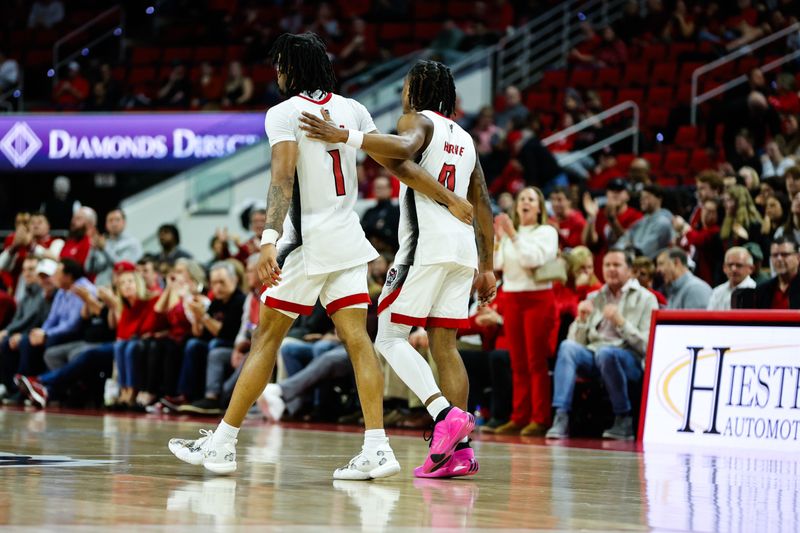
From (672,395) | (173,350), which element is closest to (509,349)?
(672,395)

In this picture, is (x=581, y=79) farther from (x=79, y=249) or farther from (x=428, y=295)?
(x=428, y=295)

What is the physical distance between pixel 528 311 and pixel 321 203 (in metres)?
4.70

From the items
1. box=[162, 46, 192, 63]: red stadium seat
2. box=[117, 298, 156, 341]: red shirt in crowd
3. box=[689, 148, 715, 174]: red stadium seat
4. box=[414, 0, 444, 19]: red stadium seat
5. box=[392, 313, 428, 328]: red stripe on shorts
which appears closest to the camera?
box=[392, 313, 428, 328]: red stripe on shorts

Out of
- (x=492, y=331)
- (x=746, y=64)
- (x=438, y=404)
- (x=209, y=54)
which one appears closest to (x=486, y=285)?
(x=438, y=404)

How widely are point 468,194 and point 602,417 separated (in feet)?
14.8

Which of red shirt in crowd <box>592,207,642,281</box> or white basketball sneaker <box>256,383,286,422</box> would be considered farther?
red shirt in crowd <box>592,207,642,281</box>

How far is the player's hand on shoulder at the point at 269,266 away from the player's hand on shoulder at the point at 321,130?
0.51 meters

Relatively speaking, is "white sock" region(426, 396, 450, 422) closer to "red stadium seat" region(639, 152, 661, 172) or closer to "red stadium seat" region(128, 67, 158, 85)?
"red stadium seat" region(639, 152, 661, 172)

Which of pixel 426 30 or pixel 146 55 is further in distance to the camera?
pixel 146 55

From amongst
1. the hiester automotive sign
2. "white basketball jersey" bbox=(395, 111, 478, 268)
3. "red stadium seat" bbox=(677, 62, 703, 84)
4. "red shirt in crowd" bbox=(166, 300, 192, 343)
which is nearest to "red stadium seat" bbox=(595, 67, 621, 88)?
"red stadium seat" bbox=(677, 62, 703, 84)

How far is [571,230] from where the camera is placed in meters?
12.0

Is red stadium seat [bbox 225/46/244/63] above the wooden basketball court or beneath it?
above

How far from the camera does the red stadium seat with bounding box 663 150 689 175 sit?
50.7 feet

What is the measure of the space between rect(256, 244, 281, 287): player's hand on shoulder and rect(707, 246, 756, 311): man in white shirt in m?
5.00
